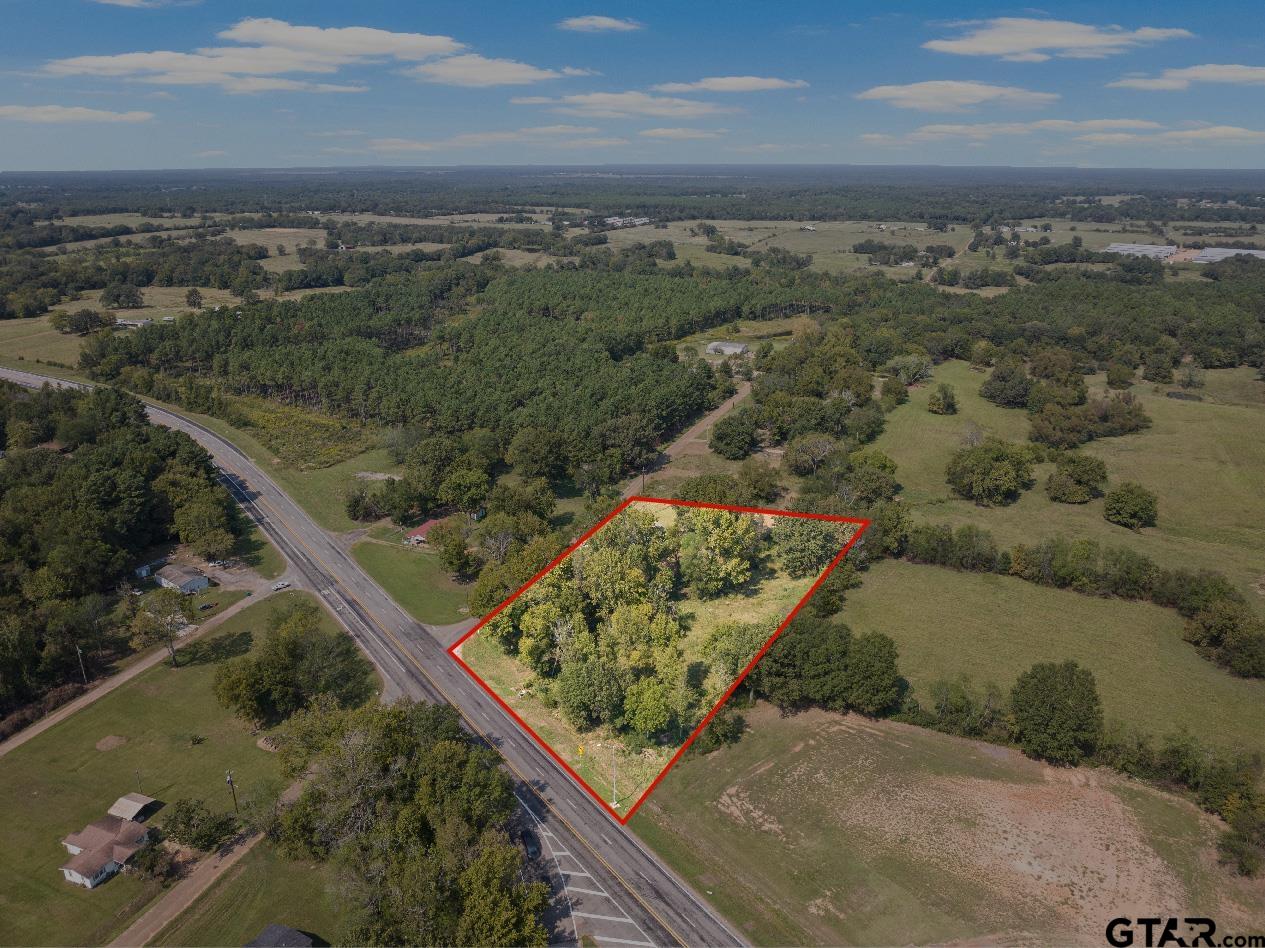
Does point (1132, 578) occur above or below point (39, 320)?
below

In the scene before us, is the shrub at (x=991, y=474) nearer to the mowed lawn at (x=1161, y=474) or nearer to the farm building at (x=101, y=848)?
the mowed lawn at (x=1161, y=474)

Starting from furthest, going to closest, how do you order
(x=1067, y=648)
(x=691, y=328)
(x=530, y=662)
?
1. (x=691, y=328)
2. (x=1067, y=648)
3. (x=530, y=662)

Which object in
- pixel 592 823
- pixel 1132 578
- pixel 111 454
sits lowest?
pixel 592 823

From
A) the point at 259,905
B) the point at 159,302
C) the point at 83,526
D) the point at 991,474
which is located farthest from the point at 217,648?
the point at 159,302

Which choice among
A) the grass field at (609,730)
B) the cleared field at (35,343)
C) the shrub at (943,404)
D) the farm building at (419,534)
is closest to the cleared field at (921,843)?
the grass field at (609,730)

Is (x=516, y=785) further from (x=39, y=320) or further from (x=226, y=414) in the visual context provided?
(x=39, y=320)

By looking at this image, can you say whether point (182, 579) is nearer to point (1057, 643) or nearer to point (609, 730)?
point (609, 730)

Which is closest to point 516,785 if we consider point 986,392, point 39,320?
point 986,392
